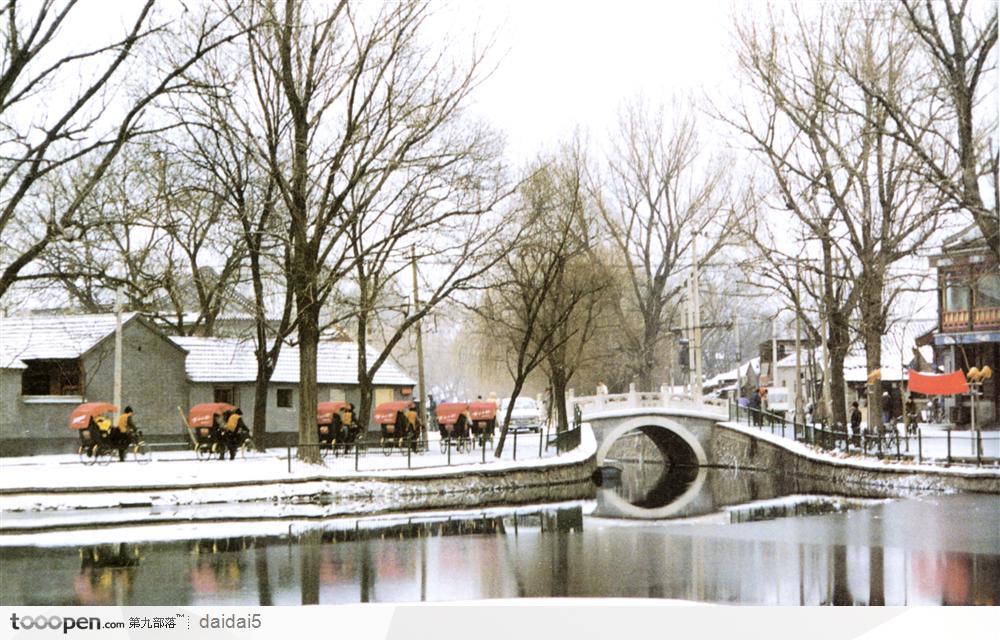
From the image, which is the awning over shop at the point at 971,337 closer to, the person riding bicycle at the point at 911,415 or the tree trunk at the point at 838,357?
the tree trunk at the point at 838,357

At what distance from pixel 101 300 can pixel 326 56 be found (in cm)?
401

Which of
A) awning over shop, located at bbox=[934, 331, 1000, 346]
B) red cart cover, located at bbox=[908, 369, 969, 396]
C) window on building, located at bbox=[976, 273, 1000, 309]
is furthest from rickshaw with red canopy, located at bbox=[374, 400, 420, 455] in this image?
window on building, located at bbox=[976, 273, 1000, 309]

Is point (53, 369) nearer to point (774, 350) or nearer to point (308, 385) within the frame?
point (308, 385)

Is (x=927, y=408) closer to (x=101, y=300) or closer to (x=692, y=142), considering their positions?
(x=692, y=142)

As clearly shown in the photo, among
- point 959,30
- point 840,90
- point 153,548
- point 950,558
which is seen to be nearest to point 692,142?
point 840,90

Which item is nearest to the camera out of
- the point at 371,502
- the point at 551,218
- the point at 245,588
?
the point at 245,588

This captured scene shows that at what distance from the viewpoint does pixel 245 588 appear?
733 cm

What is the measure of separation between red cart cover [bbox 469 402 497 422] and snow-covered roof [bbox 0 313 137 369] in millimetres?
8438

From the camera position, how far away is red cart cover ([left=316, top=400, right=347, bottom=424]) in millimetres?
15266

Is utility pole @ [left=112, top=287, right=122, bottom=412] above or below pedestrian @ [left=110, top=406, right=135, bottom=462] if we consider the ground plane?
above

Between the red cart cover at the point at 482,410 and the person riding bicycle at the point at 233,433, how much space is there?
540 cm

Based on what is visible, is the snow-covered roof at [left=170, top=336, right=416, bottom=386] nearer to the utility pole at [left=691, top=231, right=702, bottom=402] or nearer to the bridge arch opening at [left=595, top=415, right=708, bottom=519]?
the bridge arch opening at [left=595, top=415, right=708, bottom=519]

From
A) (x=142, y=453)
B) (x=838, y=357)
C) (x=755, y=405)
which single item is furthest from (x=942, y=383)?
(x=142, y=453)

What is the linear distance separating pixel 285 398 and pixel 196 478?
1739 millimetres
